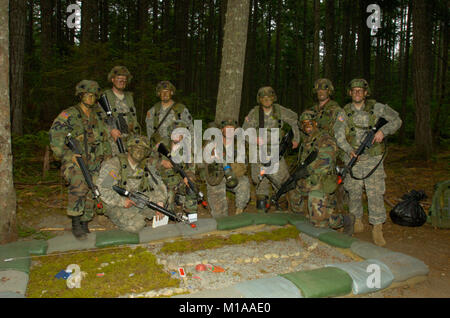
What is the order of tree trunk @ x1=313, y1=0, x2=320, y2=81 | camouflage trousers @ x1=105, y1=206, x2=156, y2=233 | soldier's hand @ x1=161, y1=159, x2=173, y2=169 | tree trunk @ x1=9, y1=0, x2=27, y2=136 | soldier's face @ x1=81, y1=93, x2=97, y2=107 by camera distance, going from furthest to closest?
1. tree trunk @ x1=313, y1=0, x2=320, y2=81
2. tree trunk @ x1=9, y1=0, x2=27, y2=136
3. soldier's hand @ x1=161, y1=159, x2=173, y2=169
4. soldier's face @ x1=81, y1=93, x2=97, y2=107
5. camouflage trousers @ x1=105, y1=206, x2=156, y2=233

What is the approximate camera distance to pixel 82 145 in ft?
15.8

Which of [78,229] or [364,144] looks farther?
[364,144]

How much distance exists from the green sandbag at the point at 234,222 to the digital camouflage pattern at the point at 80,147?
1.86 meters

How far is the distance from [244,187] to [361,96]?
2387 mm

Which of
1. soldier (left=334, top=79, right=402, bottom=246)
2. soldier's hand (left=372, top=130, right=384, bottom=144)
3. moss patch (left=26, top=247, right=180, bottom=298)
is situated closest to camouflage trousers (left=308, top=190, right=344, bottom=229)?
soldier (left=334, top=79, right=402, bottom=246)

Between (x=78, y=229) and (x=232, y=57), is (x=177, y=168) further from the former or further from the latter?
(x=232, y=57)

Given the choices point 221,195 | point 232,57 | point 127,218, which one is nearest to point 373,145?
point 221,195

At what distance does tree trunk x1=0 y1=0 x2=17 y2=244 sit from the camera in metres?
4.08

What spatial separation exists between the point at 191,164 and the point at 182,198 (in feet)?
2.01

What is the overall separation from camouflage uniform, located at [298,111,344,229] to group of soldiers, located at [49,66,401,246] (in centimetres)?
1

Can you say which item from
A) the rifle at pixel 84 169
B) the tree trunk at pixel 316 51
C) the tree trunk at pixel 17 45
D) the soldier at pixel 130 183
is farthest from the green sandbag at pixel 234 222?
the tree trunk at pixel 316 51

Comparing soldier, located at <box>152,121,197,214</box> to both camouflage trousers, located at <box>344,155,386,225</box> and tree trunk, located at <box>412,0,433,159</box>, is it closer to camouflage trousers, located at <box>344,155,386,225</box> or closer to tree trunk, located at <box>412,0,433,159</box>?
camouflage trousers, located at <box>344,155,386,225</box>
